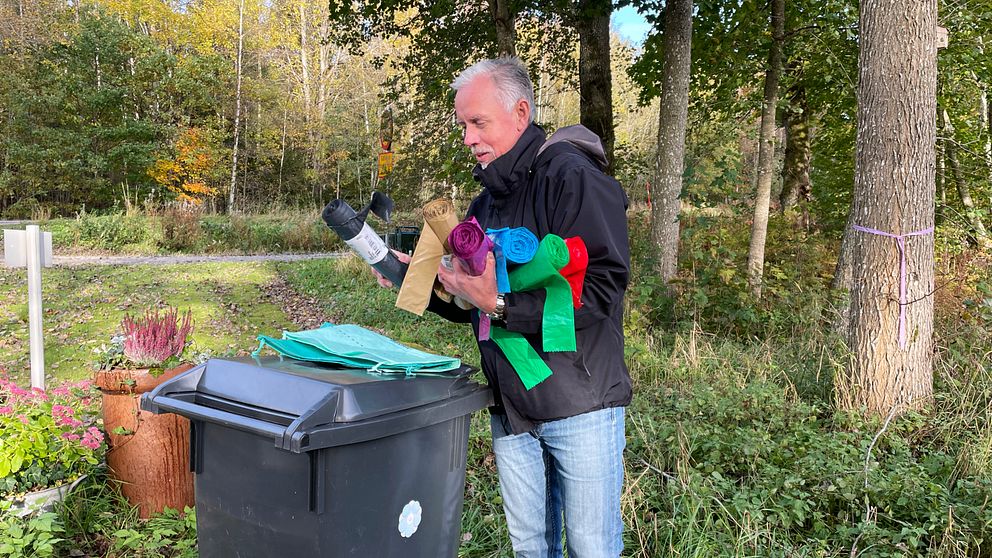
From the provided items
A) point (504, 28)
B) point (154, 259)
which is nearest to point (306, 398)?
point (504, 28)

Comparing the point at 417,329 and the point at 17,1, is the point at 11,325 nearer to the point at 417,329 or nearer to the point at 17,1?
the point at 417,329

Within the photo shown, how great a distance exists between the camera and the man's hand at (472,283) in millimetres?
1513

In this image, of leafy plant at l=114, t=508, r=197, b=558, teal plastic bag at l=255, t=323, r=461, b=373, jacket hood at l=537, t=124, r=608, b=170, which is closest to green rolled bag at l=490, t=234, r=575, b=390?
teal plastic bag at l=255, t=323, r=461, b=373

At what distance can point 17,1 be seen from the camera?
88.7 feet

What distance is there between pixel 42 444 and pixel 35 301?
122cm

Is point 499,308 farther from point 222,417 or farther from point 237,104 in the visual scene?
point 237,104

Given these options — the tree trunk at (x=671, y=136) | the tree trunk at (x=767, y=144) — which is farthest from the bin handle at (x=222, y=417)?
the tree trunk at (x=767, y=144)

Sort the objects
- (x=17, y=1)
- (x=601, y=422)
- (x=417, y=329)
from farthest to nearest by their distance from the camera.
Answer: (x=17, y=1), (x=417, y=329), (x=601, y=422)

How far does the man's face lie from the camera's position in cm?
173

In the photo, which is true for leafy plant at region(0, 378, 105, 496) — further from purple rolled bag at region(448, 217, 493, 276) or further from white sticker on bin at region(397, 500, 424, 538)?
purple rolled bag at region(448, 217, 493, 276)

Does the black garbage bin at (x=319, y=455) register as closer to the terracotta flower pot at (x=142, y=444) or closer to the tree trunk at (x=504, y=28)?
the terracotta flower pot at (x=142, y=444)

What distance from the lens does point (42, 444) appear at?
2879 mm

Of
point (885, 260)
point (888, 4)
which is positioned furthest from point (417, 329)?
point (888, 4)

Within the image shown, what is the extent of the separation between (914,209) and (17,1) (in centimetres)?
3397
